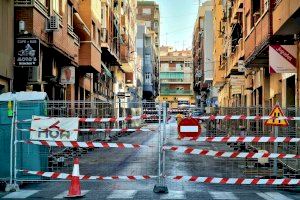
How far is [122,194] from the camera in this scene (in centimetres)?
1159

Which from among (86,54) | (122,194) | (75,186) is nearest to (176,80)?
(86,54)

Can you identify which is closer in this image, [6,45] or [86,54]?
[6,45]

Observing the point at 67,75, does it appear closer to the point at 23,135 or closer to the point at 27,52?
the point at 27,52

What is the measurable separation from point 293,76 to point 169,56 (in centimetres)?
13520

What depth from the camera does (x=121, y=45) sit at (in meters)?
55.3

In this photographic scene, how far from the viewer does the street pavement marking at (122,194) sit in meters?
11.2

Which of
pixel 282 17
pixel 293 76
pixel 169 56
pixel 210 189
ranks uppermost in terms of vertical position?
pixel 169 56

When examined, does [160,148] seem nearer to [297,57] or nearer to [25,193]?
[25,193]

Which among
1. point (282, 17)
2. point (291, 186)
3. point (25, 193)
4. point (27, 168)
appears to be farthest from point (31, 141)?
point (282, 17)

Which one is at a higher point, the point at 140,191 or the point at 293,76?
the point at 293,76

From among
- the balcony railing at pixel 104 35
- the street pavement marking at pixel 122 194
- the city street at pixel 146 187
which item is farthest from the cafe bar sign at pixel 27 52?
the balcony railing at pixel 104 35

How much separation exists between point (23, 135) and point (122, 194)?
3.02 metres

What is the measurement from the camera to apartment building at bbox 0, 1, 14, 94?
19062 millimetres

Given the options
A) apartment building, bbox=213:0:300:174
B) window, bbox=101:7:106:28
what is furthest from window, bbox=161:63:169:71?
apartment building, bbox=213:0:300:174
